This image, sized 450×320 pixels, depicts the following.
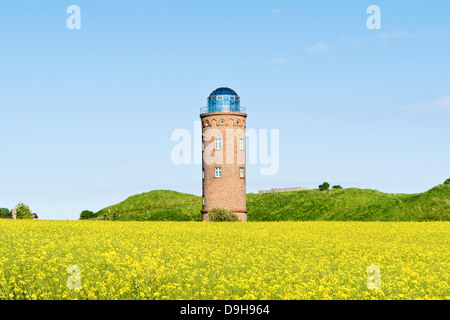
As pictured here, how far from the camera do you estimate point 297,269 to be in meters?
19.4

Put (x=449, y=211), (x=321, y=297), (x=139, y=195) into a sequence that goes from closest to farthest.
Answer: (x=321, y=297) → (x=449, y=211) → (x=139, y=195)

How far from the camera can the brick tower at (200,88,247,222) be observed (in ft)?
211

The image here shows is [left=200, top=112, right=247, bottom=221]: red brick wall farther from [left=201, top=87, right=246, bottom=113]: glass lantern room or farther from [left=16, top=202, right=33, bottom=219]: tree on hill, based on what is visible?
[left=16, top=202, right=33, bottom=219]: tree on hill

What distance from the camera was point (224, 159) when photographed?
211 ft

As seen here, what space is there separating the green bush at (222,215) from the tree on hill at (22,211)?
3437cm

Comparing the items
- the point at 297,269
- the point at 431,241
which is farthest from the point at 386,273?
the point at 431,241

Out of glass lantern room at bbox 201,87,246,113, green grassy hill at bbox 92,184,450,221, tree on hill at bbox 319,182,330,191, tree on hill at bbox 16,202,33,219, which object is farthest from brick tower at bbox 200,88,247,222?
tree on hill at bbox 319,182,330,191

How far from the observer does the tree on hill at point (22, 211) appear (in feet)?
272

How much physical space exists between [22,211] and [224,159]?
3738 centimetres

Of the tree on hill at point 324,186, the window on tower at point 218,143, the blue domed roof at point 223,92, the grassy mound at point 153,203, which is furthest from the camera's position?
the grassy mound at point 153,203

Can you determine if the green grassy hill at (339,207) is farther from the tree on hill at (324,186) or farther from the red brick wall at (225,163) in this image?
the red brick wall at (225,163)

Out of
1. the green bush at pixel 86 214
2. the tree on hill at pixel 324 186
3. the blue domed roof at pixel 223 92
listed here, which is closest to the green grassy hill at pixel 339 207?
the tree on hill at pixel 324 186

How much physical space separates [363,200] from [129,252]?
7492 cm
